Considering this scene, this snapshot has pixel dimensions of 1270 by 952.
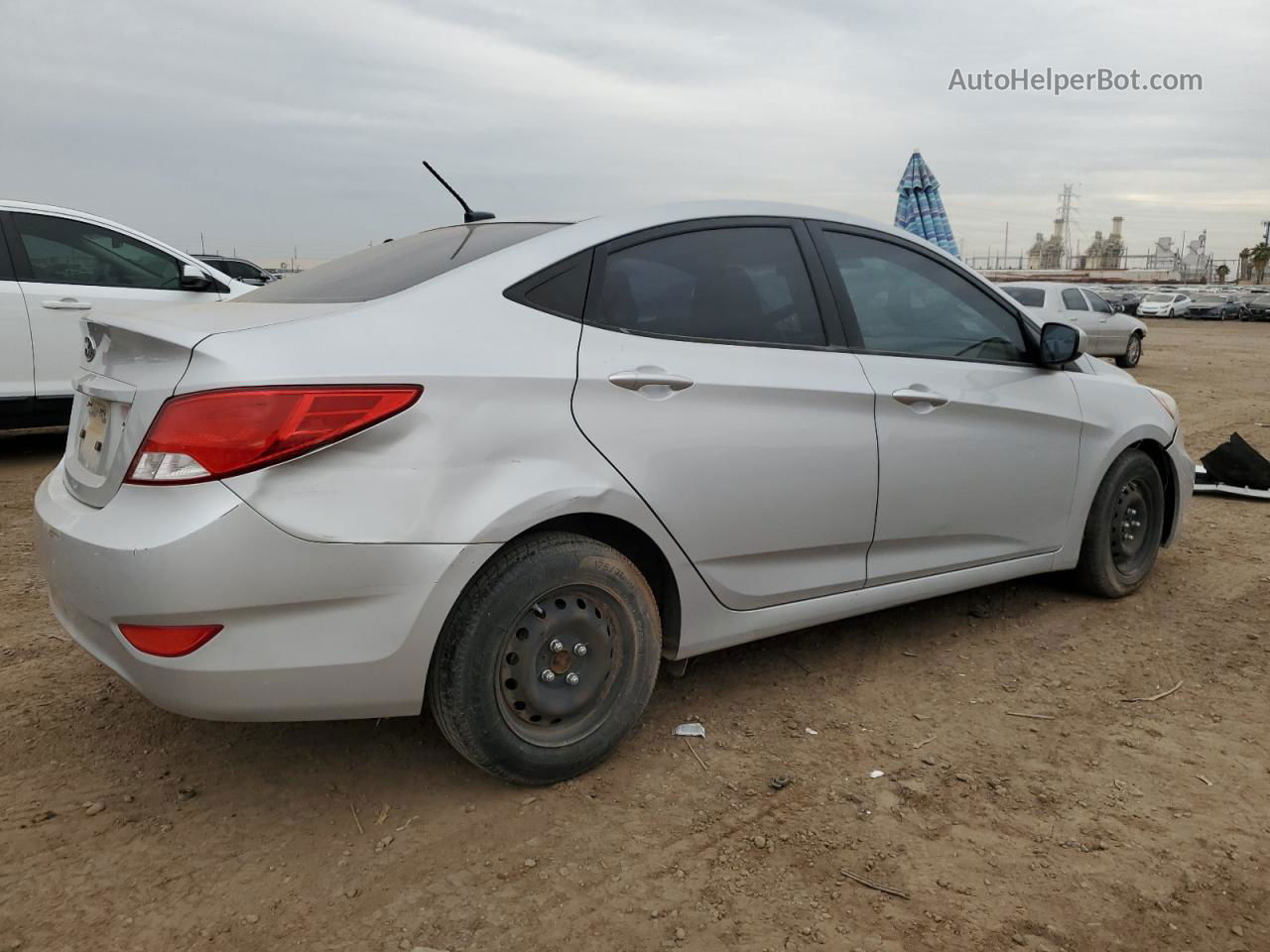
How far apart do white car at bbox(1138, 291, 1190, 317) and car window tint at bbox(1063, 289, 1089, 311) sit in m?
29.3

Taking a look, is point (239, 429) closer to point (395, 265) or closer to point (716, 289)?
point (395, 265)

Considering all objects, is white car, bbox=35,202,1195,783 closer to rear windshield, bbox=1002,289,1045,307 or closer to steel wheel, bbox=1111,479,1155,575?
steel wheel, bbox=1111,479,1155,575

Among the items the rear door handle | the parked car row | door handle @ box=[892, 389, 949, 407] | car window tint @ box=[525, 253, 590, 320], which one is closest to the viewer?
car window tint @ box=[525, 253, 590, 320]

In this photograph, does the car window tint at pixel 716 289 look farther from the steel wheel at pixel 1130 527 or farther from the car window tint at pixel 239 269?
the car window tint at pixel 239 269

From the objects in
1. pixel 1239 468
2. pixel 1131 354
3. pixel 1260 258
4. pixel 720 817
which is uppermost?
pixel 1260 258

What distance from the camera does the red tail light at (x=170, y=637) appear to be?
89.3 inches

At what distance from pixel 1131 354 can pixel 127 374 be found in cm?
1998

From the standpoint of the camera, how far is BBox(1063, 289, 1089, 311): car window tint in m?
18.7

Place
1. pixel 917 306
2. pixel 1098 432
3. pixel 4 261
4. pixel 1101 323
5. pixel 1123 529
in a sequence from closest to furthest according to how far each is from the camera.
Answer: pixel 917 306 → pixel 1098 432 → pixel 1123 529 → pixel 4 261 → pixel 1101 323

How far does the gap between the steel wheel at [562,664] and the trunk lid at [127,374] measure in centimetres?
93

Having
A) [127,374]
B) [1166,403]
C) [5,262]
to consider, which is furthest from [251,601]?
[5,262]

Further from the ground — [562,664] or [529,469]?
[529,469]

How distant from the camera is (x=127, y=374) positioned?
2477 mm

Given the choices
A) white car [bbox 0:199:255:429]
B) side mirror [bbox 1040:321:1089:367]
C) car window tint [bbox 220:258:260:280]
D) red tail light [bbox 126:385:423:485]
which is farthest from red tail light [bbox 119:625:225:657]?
car window tint [bbox 220:258:260:280]
